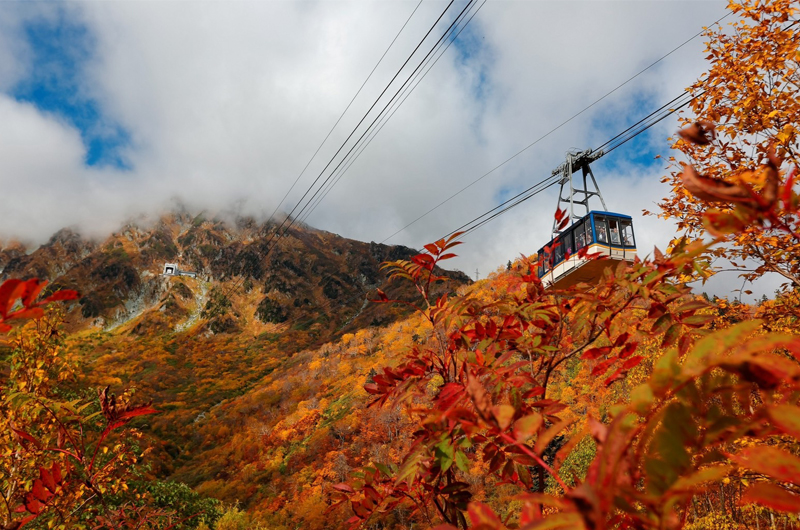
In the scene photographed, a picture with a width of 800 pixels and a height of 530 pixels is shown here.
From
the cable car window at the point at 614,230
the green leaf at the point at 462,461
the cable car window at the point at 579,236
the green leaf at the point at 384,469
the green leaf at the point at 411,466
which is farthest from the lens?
the cable car window at the point at 579,236

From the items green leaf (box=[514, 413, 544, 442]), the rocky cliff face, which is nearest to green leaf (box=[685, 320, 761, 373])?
green leaf (box=[514, 413, 544, 442])

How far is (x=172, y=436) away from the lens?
2184 centimetres

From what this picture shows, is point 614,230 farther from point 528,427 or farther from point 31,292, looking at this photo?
point 31,292

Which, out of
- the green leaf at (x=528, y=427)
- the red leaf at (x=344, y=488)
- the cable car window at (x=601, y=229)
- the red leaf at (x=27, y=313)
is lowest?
the red leaf at (x=344, y=488)

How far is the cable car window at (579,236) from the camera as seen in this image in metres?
9.88

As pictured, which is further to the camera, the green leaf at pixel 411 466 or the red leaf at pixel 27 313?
the green leaf at pixel 411 466

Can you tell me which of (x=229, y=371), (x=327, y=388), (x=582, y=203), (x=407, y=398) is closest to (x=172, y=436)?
(x=327, y=388)

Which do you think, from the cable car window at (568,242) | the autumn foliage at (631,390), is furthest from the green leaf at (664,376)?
the cable car window at (568,242)

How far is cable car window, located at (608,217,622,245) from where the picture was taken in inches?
374

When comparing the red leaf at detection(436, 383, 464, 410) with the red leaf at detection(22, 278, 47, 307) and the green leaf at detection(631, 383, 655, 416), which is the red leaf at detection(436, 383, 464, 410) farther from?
→ the red leaf at detection(22, 278, 47, 307)

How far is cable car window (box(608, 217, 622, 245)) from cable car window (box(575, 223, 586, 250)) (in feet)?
1.99

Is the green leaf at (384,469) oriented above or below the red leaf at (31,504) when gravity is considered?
above

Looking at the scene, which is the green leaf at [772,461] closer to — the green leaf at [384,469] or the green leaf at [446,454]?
the green leaf at [446,454]

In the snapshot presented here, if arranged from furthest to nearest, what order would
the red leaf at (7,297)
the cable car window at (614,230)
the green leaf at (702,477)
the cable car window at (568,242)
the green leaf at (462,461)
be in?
the cable car window at (568,242) → the cable car window at (614,230) → the green leaf at (462,461) → the red leaf at (7,297) → the green leaf at (702,477)
